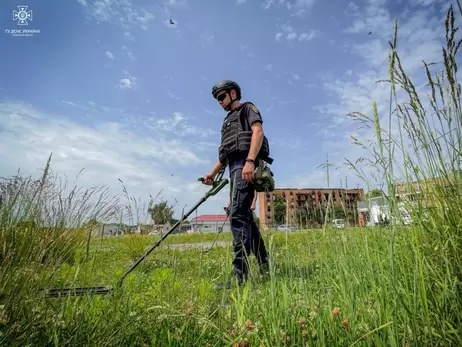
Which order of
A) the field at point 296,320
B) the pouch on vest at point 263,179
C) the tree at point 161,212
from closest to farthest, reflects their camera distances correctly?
the field at point 296,320
the tree at point 161,212
the pouch on vest at point 263,179

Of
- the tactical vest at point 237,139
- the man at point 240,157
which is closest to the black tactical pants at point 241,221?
the man at point 240,157

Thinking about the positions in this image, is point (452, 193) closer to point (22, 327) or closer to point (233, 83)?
point (22, 327)

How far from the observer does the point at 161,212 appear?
2.79 meters

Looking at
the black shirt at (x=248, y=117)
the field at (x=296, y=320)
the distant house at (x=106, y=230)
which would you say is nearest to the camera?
the field at (x=296, y=320)

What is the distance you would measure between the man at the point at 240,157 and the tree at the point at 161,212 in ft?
2.14

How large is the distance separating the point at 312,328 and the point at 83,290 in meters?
1.08

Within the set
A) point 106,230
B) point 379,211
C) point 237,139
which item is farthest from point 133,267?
point 379,211

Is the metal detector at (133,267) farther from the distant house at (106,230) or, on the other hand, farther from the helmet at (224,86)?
the helmet at (224,86)

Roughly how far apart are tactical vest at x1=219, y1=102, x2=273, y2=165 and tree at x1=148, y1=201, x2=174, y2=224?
1098 mm

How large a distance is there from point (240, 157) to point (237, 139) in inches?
8.4

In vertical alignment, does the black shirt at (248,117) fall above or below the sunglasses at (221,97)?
below

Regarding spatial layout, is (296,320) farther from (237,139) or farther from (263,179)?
(237,139)

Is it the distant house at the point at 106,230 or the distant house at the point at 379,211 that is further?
the distant house at the point at 379,211

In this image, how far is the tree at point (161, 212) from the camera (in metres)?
2.60
